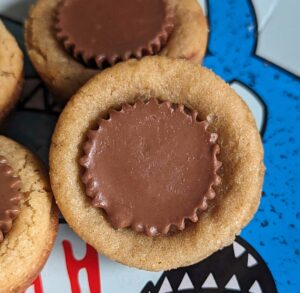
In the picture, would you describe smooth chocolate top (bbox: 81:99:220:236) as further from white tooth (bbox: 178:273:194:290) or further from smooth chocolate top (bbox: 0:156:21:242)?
white tooth (bbox: 178:273:194:290)

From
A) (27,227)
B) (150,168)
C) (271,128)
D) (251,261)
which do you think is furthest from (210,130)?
(27,227)

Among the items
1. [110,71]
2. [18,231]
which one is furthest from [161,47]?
[18,231]

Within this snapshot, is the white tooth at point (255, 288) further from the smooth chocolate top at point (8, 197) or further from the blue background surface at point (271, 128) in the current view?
the smooth chocolate top at point (8, 197)

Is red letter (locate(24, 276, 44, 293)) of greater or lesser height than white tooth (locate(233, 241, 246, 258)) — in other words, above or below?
below

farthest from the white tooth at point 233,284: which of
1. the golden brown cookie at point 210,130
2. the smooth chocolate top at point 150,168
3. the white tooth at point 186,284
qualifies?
the smooth chocolate top at point 150,168

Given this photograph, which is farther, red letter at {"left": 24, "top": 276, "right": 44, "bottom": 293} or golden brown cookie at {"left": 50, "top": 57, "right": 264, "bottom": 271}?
red letter at {"left": 24, "top": 276, "right": 44, "bottom": 293}

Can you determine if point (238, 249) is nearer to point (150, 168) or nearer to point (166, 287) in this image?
point (166, 287)

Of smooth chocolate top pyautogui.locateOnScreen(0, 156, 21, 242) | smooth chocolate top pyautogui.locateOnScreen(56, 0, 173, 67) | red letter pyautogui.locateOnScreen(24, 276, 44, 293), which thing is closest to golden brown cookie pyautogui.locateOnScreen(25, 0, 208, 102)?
smooth chocolate top pyautogui.locateOnScreen(56, 0, 173, 67)

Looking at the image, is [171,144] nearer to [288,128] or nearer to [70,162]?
[70,162]
